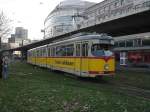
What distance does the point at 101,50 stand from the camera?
24.1 meters

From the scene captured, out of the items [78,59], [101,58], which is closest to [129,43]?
[78,59]

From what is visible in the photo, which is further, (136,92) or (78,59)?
(78,59)

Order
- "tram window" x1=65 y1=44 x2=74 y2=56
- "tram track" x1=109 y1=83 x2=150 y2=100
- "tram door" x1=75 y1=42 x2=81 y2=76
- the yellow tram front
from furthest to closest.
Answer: "tram window" x1=65 y1=44 x2=74 y2=56
"tram door" x1=75 y1=42 x2=81 y2=76
the yellow tram front
"tram track" x1=109 y1=83 x2=150 y2=100

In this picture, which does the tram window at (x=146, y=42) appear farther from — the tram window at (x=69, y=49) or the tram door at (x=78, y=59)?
the tram door at (x=78, y=59)

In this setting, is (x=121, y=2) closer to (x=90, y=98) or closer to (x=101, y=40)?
(x=101, y=40)

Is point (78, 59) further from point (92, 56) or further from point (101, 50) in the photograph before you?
point (101, 50)

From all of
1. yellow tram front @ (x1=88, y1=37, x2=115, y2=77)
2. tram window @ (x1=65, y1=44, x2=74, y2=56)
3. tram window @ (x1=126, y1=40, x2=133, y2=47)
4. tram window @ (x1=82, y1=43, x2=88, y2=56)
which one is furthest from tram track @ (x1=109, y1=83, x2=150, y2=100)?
tram window @ (x1=126, y1=40, x2=133, y2=47)

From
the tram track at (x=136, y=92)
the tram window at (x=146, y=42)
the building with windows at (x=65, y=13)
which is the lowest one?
the tram track at (x=136, y=92)

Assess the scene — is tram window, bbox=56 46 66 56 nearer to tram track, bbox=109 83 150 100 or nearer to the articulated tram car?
the articulated tram car

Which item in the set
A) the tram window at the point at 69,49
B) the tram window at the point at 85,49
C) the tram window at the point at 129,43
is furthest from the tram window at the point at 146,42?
the tram window at the point at 85,49

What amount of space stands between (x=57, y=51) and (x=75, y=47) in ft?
21.3

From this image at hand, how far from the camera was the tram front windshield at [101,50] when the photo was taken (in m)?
23.9

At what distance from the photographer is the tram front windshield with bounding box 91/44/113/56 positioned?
78.4 ft

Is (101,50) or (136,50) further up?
(136,50)
